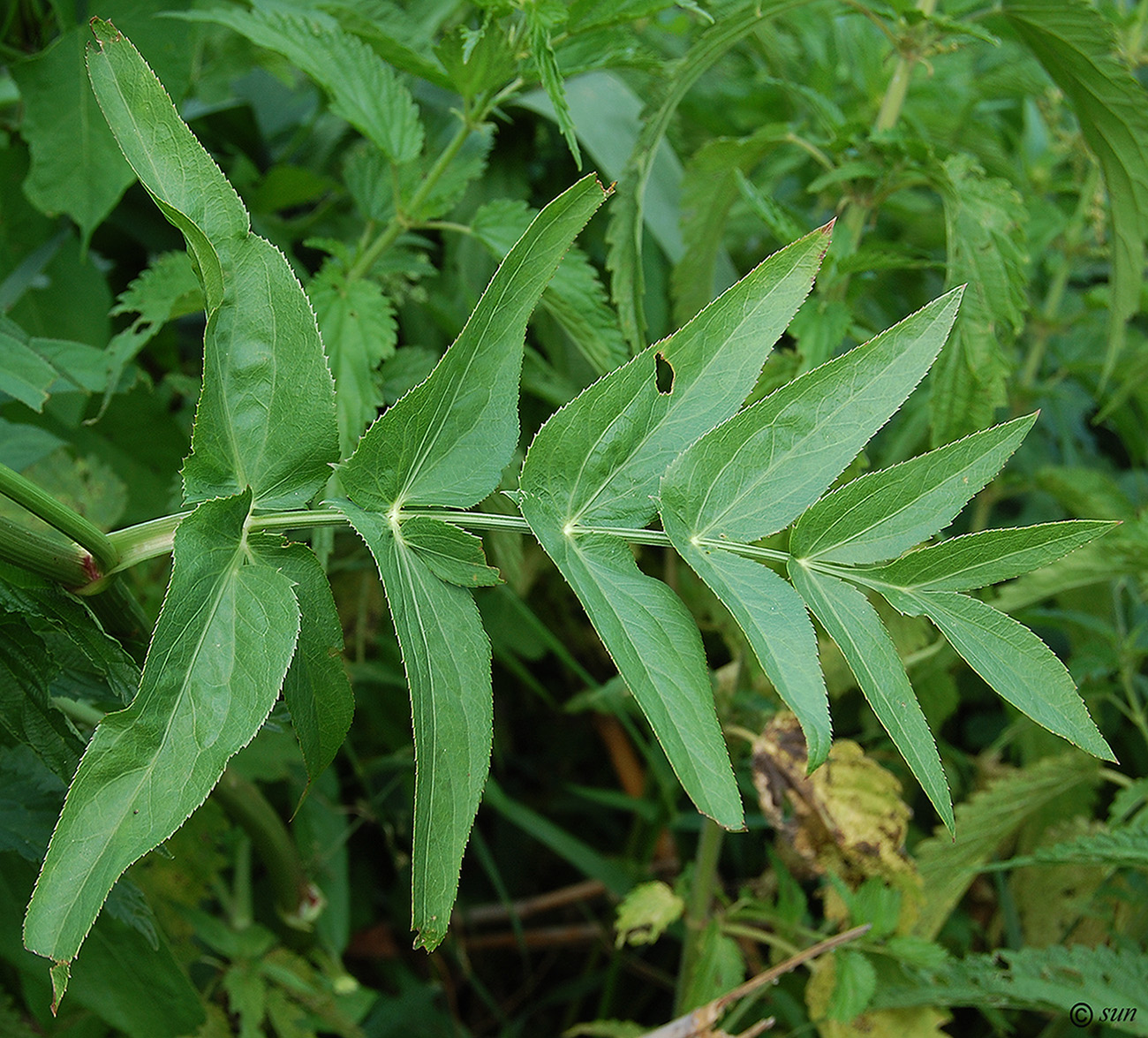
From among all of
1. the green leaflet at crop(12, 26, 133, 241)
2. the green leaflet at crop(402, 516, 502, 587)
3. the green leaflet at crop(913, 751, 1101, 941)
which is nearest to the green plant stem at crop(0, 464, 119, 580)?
the green leaflet at crop(402, 516, 502, 587)

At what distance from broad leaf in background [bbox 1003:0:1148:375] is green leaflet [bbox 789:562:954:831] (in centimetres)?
49

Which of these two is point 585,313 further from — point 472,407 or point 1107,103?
point 1107,103

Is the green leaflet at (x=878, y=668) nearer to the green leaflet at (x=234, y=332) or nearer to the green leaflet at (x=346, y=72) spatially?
the green leaflet at (x=234, y=332)

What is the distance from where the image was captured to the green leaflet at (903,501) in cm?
45

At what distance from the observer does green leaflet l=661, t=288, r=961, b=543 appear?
1.42ft

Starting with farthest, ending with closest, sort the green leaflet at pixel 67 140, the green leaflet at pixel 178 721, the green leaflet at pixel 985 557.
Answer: the green leaflet at pixel 67 140
the green leaflet at pixel 985 557
the green leaflet at pixel 178 721

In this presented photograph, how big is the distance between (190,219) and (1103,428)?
1493 millimetres

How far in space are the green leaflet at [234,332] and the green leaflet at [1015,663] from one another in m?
0.27

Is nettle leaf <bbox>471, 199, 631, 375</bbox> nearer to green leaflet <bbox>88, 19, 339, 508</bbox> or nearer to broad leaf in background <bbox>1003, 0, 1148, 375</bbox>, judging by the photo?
green leaflet <bbox>88, 19, 339, 508</bbox>

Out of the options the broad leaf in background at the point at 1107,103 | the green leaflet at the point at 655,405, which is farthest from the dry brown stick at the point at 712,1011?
the broad leaf in background at the point at 1107,103

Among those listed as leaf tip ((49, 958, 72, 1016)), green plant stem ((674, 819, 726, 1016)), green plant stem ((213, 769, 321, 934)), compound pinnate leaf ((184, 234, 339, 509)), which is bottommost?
green plant stem ((674, 819, 726, 1016))

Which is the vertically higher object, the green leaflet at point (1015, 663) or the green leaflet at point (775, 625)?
the green leaflet at point (775, 625)

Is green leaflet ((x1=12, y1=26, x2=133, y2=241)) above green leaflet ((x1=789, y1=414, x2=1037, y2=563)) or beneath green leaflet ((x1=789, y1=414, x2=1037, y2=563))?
above

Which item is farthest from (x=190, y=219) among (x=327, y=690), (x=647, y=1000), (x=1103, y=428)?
(x=1103, y=428)
